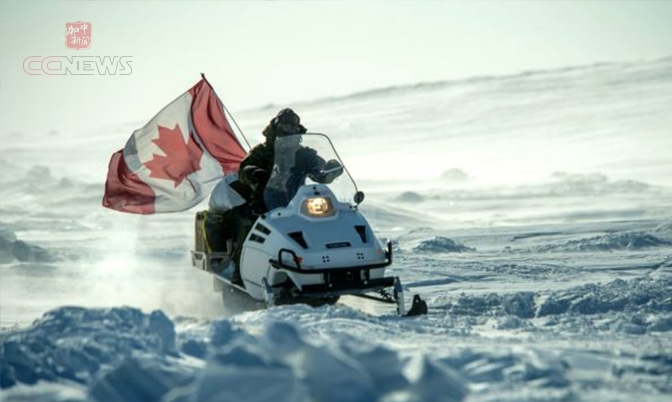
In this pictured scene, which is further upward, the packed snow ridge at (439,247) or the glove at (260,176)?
the glove at (260,176)

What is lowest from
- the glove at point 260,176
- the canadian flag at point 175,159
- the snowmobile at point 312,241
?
the snowmobile at point 312,241

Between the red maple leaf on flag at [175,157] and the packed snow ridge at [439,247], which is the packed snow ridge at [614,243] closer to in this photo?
the packed snow ridge at [439,247]

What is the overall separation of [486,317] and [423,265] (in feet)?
25.7

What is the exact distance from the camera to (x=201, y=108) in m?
14.1

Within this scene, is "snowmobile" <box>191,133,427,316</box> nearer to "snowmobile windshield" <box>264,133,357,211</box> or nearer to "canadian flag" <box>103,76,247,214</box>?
"snowmobile windshield" <box>264,133,357,211</box>

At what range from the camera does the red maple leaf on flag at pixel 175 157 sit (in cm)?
1332

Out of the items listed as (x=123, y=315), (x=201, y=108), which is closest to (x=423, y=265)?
(x=201, y=108)

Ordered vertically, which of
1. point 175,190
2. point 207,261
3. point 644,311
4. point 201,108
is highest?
point 201,108

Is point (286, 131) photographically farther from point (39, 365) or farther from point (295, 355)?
point (295, 355)

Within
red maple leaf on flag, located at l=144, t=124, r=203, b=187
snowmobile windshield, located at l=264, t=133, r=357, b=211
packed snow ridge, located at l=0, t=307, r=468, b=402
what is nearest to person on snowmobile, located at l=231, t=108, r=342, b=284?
snowmobile windshield, located at l=264, t=133, r=357, b=211

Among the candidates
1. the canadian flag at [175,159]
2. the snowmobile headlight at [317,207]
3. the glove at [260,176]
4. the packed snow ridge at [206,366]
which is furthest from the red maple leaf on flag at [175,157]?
the packed snow ridge at [206,366]

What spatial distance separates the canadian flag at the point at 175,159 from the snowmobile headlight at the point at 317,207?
4.00 meters

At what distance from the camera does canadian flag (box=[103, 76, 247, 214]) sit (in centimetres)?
1319

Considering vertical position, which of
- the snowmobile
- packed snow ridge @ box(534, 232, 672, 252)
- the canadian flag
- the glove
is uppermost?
the canadian flag
